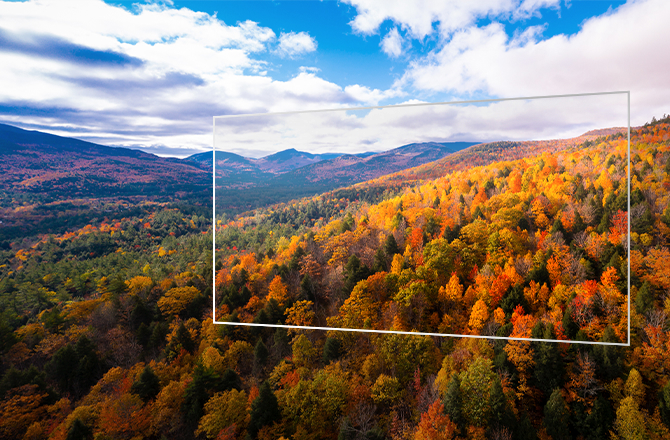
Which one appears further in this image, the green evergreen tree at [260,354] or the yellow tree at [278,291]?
the green evergreen tree at [260,354]

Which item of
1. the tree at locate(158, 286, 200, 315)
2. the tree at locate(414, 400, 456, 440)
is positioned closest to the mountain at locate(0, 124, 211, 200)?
the tree at locate(158, 286, 200, 315)

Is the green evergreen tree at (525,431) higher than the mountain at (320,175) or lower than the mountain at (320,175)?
lower

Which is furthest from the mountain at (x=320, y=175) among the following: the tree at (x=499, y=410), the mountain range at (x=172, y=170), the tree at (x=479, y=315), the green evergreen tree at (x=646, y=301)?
the tree at (x=499, y=410)

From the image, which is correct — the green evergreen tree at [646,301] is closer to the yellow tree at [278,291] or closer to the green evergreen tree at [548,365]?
the yellow tree at [278,291]

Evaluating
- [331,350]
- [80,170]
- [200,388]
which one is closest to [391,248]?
[331,350]

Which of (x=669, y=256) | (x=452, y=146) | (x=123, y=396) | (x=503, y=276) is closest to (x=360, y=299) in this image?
(x=503, y=276)

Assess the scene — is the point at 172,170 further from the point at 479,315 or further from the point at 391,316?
the point at 479,315

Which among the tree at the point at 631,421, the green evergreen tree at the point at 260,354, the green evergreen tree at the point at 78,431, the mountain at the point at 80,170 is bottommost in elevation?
the green evergreen tree at the point at 78,431
